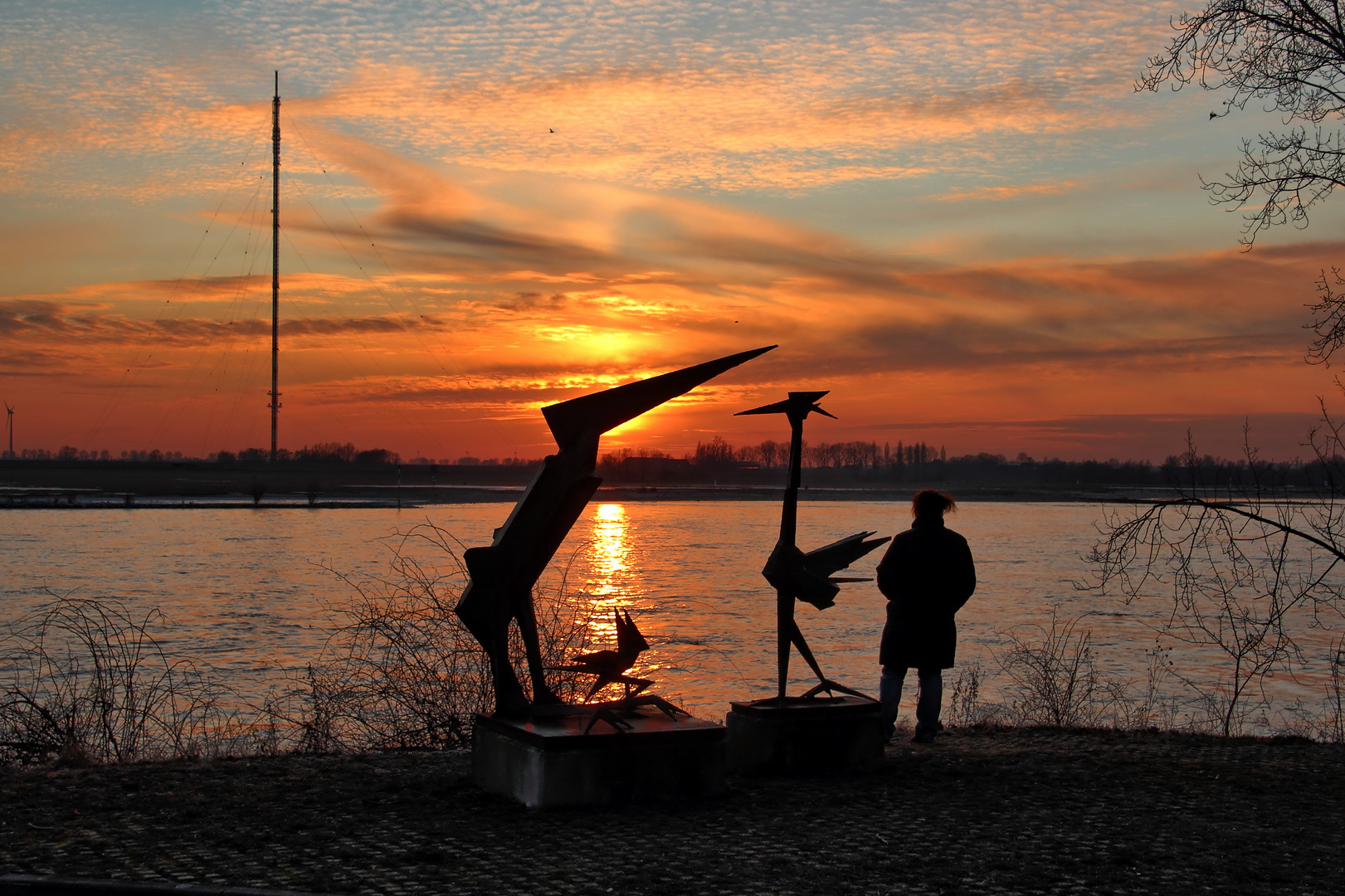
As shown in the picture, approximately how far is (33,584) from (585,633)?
62.8 ft

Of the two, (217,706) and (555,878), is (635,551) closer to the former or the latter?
(217,706)

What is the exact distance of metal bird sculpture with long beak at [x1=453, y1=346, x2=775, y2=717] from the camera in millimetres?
7926

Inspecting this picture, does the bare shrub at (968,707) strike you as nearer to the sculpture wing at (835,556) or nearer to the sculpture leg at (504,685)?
the sculpture wing at (835,556)

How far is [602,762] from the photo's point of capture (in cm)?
716

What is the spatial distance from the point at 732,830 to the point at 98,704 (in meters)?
7.10

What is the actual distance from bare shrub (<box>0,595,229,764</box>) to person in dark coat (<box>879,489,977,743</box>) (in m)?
5.96

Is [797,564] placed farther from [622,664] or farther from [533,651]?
[533,651]

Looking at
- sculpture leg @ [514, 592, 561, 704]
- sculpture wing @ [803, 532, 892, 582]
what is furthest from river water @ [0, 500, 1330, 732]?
sculpture leg @ [514, 592, 561, 704]

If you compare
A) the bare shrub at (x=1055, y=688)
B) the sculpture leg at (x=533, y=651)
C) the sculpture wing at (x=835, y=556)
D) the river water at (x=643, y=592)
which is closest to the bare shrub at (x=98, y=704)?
the river water at (x=643, y=592)

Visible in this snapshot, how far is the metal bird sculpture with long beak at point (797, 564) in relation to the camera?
28.9 ft

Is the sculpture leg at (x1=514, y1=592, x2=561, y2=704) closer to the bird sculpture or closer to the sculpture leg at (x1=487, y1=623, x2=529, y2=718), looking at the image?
the sculpture leg at (x1=487, y1=623, x2=529, y2=718)

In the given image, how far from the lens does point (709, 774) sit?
292 inches

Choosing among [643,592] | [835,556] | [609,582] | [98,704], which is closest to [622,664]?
[835,556]

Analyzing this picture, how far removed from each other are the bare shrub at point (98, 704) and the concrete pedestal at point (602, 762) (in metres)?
3.51
